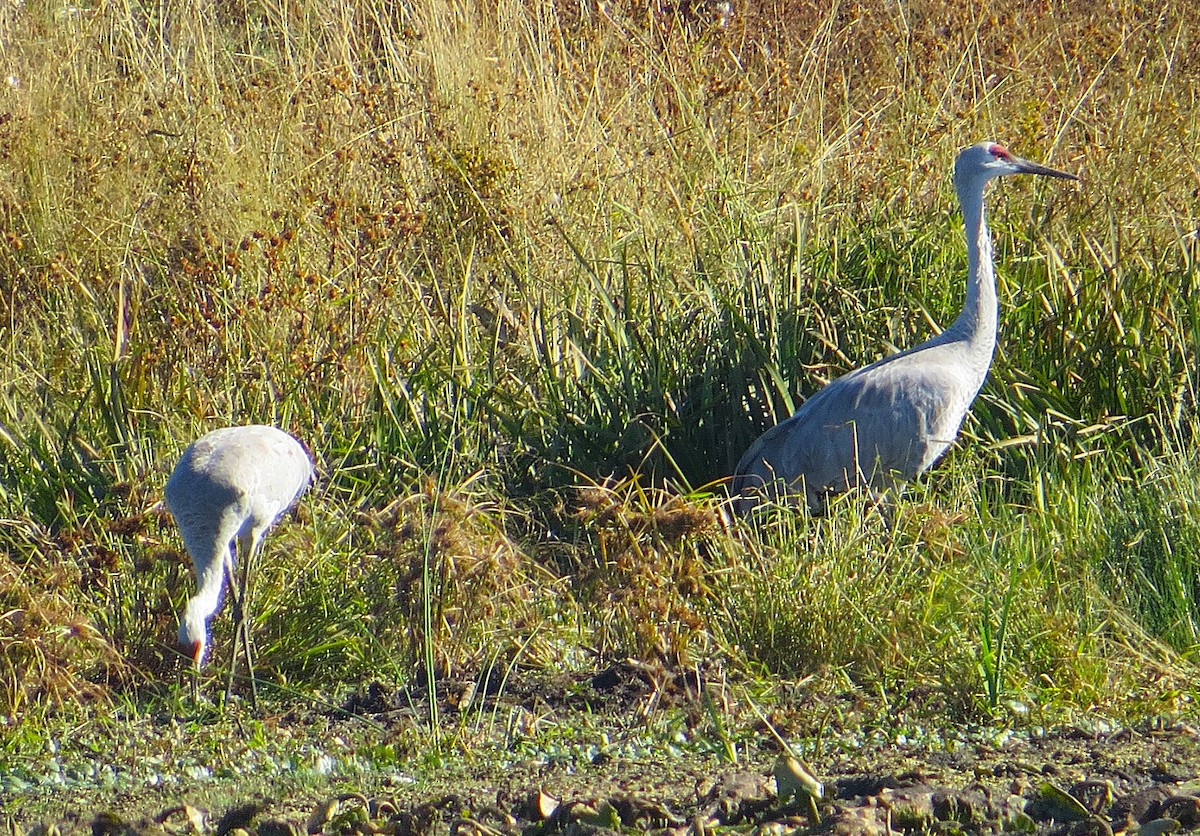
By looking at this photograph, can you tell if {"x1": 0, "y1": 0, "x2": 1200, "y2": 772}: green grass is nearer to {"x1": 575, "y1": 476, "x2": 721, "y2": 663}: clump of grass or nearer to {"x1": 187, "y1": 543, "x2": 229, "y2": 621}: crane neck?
{"x1": 575, "y1": 476, "x2": 721, "y2": 663}: clump of grass

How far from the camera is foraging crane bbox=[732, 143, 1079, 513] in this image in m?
5.22

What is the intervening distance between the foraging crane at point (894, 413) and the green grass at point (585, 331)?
0.20m

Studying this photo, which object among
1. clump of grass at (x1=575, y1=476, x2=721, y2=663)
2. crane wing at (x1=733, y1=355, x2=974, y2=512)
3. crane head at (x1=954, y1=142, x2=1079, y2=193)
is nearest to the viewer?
Result: clump of grass at (x1=575, y1=476, x2=721, y2=663)

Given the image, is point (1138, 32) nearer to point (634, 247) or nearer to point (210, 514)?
point (634, 247)

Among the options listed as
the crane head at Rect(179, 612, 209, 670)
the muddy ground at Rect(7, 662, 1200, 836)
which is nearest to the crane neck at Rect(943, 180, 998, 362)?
the muddy ground at Rect(7, 662, 1200, 836)

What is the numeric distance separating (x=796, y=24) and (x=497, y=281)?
3029mm

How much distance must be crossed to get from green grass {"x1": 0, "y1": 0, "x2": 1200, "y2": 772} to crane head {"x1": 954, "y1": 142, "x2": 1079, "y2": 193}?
1.30 feet

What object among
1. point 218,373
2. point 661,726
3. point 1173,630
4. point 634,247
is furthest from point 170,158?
point 1173,630

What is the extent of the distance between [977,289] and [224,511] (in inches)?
104

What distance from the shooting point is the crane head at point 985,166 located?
216 inches

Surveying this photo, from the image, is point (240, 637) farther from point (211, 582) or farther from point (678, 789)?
point (678, 789)

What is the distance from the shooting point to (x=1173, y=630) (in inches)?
170

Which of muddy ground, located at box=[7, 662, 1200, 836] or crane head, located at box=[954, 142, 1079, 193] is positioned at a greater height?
crane head, located at box=[954, 142, 1079, 193]

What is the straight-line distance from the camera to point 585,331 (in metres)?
5.96
